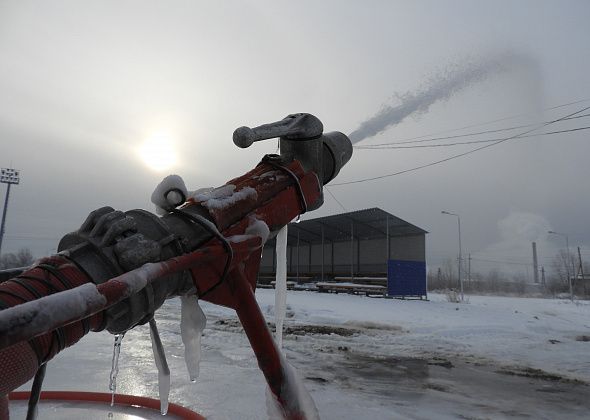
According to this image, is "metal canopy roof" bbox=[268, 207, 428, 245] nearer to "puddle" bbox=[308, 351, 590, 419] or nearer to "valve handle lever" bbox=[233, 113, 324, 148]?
"puddle" bbox=[308, 351, 590, 419]

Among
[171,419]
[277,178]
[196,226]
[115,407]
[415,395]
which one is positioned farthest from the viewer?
[415,395]

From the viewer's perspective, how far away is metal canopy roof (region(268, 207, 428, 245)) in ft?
74.7

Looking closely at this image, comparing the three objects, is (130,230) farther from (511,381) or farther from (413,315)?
(413,315)

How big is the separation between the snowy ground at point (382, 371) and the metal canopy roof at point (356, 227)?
41.9 ft

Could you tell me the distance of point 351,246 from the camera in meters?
25.4

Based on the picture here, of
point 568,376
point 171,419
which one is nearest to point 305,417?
point 171,419

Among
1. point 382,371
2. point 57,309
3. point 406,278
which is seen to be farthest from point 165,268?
point 406,278

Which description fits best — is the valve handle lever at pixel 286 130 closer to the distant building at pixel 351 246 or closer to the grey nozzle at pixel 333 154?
the grey nozzle at pixel 333 154

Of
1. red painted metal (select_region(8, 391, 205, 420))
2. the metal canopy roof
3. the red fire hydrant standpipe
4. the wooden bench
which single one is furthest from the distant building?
the red fire hydrant standpipe

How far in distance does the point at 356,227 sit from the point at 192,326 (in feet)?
81.4

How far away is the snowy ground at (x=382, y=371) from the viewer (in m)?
3.71

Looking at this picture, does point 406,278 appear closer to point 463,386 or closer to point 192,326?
point 463,386

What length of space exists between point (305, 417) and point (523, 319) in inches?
510

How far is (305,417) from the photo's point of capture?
4.00 ft
